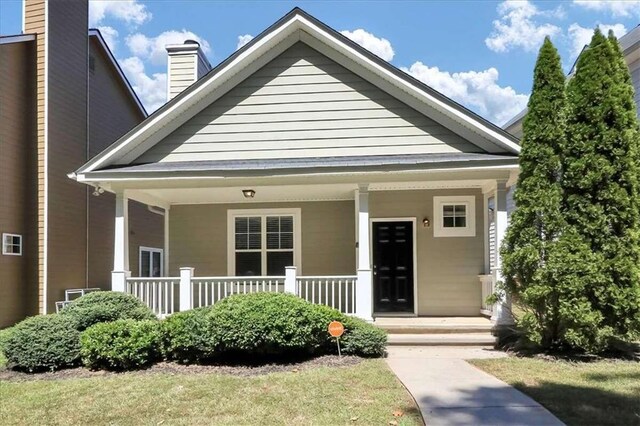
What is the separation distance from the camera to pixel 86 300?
8125 millimetres

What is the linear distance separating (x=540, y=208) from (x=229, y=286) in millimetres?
6441

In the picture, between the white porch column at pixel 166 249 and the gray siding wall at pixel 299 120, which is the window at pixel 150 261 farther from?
the gray siding wall at pixel 299 120

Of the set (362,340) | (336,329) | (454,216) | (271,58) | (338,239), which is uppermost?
(271,58)

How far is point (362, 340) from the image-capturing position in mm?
7406

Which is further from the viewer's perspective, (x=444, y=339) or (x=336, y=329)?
(x=444, y=339)

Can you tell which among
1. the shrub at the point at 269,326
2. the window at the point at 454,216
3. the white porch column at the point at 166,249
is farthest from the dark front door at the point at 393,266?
the white porch column at the point at 166,249

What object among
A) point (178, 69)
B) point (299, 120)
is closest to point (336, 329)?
point (299, 120)

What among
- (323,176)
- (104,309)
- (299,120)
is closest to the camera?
(104,309)

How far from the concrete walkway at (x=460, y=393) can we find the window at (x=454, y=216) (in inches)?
128

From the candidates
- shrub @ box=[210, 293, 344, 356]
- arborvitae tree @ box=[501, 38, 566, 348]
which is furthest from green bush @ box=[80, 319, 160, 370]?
arborvitae tree @ box=[501, 38, 566, 348]

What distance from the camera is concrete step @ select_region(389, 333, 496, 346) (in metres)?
8.42

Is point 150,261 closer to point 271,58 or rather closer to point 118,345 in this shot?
point 271,58

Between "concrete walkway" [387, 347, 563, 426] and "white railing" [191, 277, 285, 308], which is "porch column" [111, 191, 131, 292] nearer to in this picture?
"white railing" [191, 277, 285, 308]

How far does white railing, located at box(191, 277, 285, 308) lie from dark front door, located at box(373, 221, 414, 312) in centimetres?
206
